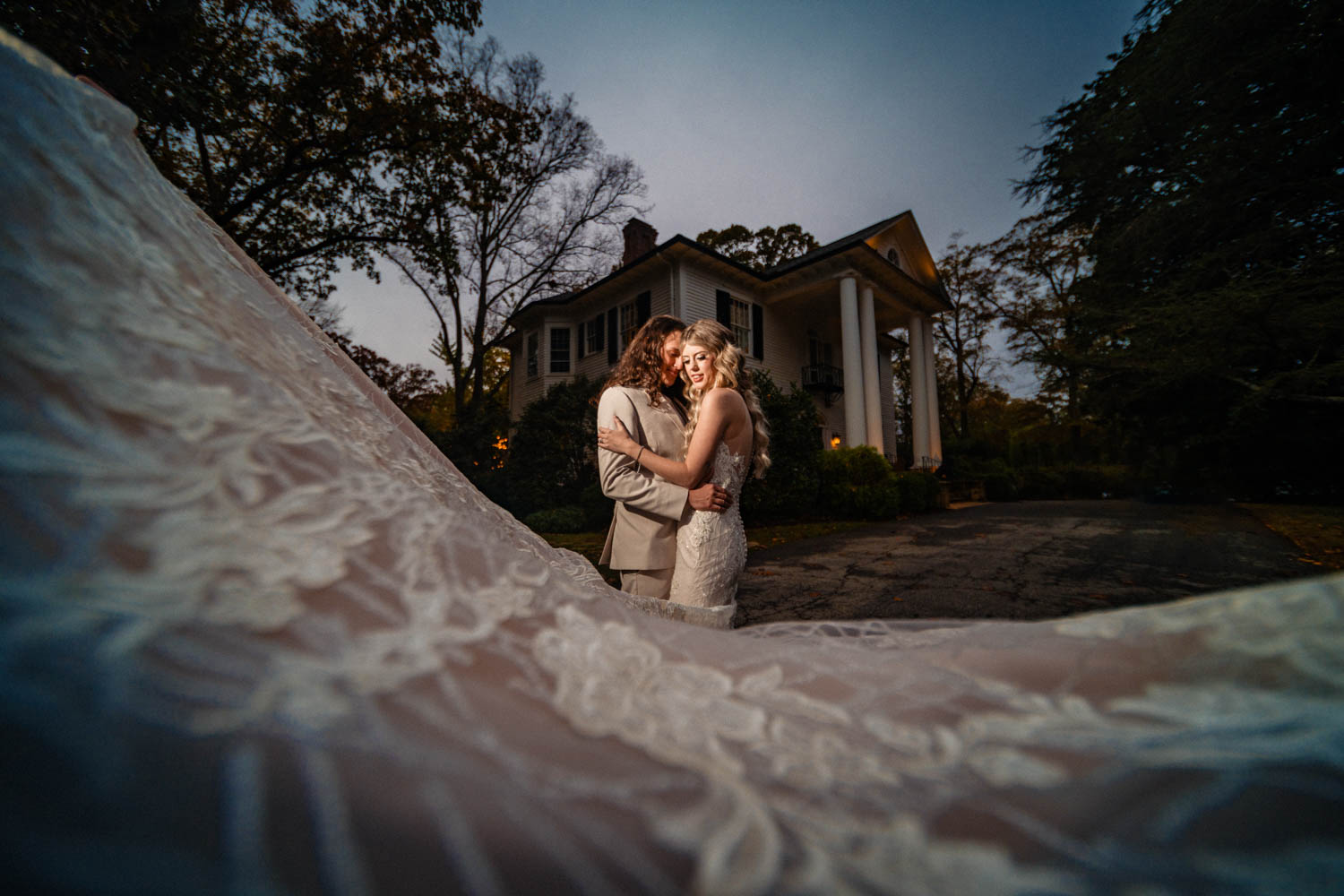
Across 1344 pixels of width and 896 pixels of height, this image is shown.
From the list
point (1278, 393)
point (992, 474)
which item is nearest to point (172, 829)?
point (1278, 393)

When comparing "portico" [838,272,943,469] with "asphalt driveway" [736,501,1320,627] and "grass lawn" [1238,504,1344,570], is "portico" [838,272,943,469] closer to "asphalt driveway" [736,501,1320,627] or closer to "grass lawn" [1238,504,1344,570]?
"asphalt driveway" [736,501,1320,627]

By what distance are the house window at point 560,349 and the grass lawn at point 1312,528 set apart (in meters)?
18.6

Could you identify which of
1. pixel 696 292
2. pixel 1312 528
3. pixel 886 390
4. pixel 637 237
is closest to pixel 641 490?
pixel 1312 528

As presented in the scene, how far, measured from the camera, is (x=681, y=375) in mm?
2902

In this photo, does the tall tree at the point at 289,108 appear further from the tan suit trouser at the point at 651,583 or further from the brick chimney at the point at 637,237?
the tan suit trouser at the point at 651,583

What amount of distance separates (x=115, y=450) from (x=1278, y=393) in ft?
41.7

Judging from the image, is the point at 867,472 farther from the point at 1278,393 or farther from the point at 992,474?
the point at 992,474

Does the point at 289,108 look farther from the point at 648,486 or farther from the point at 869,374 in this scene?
the point at 869,374

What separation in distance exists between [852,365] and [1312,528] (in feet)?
31.6

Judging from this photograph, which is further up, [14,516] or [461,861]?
[14,516]

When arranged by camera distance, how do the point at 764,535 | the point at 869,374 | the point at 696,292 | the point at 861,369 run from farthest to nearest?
the point at 861,369, the point at 869,374, the point at 696,292, the point at 764,535

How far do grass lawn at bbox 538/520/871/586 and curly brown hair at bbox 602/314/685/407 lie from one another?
481 centimetres

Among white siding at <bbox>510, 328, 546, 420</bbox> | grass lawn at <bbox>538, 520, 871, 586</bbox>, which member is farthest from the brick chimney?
grass lawn at <bbox>538, 520, 871, 586</bbox>

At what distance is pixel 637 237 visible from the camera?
57.8 ft
